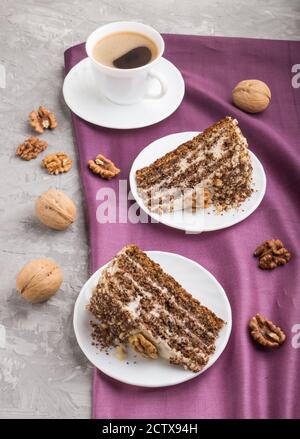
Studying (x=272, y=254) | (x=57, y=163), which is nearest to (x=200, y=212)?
(x=272, y=254)

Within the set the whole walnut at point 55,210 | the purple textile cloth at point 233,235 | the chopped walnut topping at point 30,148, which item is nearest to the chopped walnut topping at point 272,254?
the purple textile cloth at point 233,235

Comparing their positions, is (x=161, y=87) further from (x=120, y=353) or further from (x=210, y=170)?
(x=120, y=353)

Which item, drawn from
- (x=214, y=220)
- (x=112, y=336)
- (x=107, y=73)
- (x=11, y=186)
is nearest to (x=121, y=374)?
(x=112, y=336)

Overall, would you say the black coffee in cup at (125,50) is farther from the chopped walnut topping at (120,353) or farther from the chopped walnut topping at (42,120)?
the chopped walnut topping at (120,353)

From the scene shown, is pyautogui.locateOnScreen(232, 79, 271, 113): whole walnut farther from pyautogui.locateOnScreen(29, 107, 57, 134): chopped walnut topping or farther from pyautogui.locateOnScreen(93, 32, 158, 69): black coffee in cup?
pyautogui.locateOnScreen(29, 107, 57, 134): chopped walnut topping

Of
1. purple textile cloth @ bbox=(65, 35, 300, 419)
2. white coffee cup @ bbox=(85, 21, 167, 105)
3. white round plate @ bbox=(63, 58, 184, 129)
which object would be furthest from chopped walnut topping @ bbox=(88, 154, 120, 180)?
white coffee cup @ bbox=(85, 21, 167, 105)

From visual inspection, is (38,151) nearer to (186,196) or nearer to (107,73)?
(107,73)
